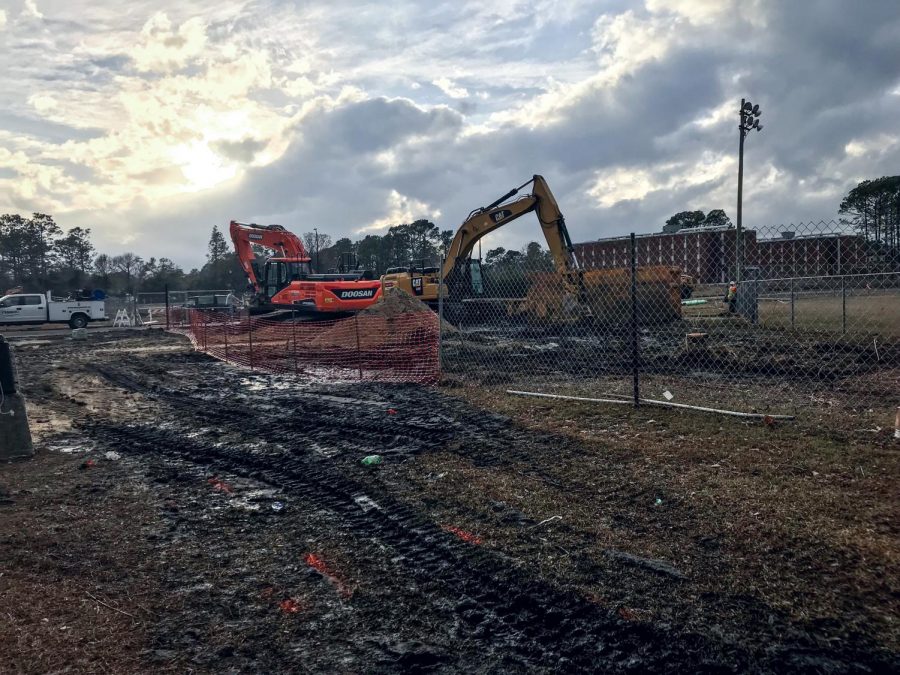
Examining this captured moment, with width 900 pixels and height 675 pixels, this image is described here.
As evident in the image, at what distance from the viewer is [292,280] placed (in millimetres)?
23344

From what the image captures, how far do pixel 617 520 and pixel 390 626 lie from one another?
74.3 inches

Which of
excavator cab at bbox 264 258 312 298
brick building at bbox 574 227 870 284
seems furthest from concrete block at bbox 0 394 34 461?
excavator cab at bbox 264 258 312 298

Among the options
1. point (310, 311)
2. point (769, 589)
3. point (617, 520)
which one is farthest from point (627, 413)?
point (310, 311)

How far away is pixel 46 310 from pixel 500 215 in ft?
79.3

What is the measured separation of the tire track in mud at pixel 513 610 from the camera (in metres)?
2.78

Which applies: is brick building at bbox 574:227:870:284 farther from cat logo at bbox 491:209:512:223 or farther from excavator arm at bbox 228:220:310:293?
excavator arm at bbox 228:220:310:293

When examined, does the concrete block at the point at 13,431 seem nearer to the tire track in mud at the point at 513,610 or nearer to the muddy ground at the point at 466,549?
the muddy ground at the point at 466,549

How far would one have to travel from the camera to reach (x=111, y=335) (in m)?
26.5

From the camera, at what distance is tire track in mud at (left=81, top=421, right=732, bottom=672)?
9.13 feet

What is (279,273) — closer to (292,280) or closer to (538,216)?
(292,280)

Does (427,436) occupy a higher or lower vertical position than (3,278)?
lower

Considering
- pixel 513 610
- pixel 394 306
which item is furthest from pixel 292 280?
pixel 513 610

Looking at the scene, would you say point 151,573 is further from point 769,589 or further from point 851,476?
point 851,476

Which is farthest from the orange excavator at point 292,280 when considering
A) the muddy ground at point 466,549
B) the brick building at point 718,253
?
the muddy ground at point 466,549
